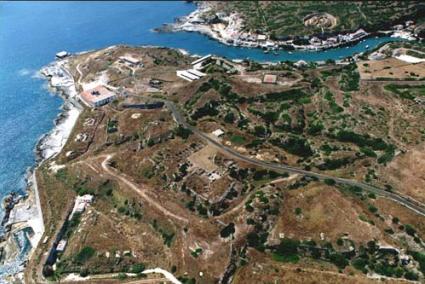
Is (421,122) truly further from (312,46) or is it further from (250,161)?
(312,46)

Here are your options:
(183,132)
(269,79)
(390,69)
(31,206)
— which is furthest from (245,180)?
(390,69)

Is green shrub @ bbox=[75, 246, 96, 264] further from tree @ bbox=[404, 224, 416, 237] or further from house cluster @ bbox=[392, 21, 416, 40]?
house cluster @ bbox=[392, 21, 416, 40]

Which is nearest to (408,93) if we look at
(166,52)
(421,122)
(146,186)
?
(421,122)

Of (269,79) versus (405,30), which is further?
(405,30)

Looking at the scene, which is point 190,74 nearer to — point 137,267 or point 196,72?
point 196,72

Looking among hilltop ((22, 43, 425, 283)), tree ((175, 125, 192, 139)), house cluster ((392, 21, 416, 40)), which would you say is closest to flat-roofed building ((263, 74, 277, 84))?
hilltop ((22, 43, 425, 283))

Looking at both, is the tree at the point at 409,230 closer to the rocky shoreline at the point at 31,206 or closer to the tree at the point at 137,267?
the tree at the point at 137,267

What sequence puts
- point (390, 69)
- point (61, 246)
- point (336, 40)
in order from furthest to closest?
point (336, 40) < point (390, 69) < point (61, 246)
